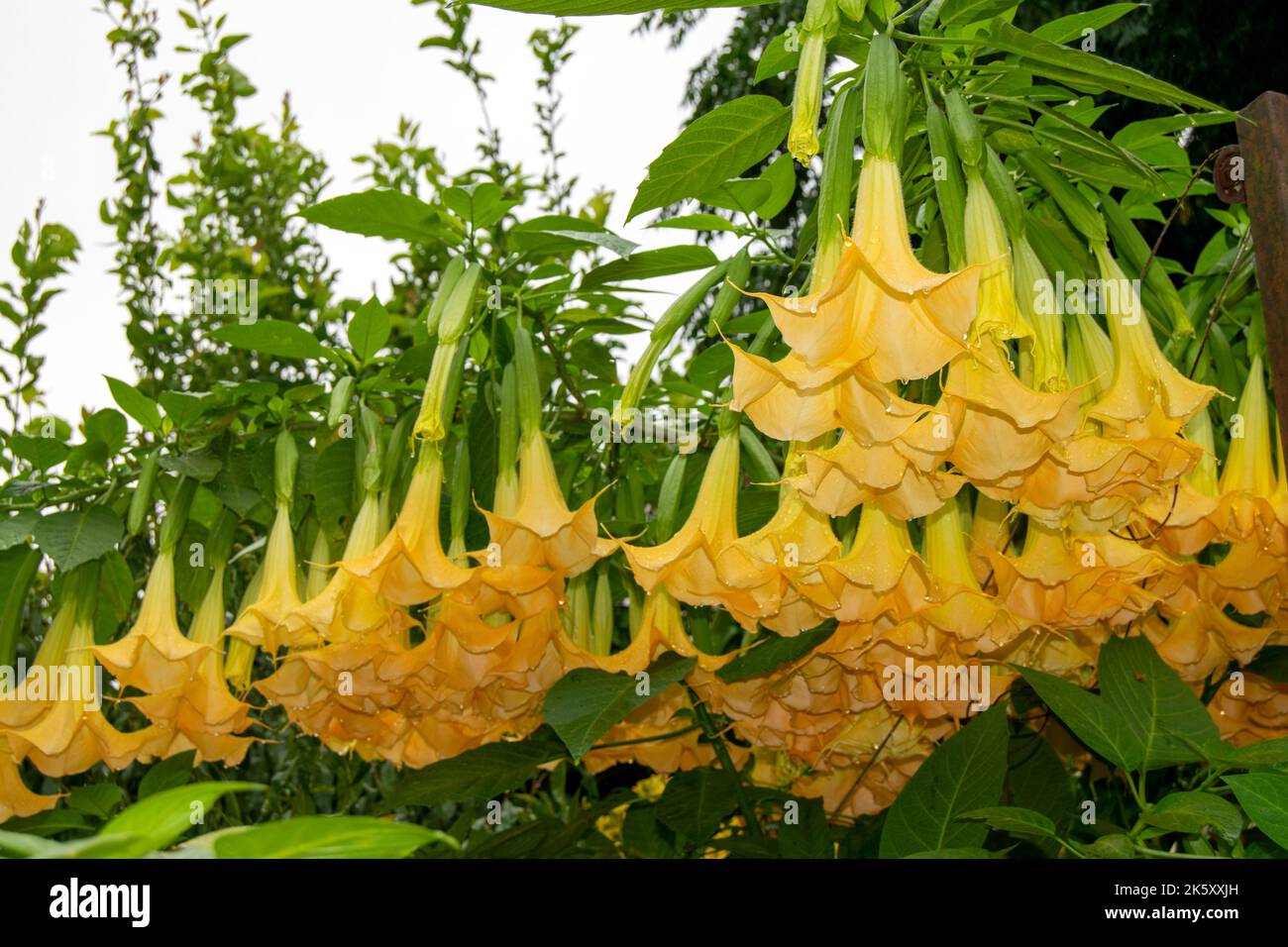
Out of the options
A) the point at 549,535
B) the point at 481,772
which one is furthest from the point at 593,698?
the point at 481,772

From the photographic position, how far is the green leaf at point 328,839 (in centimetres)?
31

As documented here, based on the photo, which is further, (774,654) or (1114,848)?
(774,654)

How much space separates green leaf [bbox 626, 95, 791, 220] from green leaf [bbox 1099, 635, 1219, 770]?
1.87 feet

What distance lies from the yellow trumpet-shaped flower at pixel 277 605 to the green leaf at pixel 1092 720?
0.67 meters

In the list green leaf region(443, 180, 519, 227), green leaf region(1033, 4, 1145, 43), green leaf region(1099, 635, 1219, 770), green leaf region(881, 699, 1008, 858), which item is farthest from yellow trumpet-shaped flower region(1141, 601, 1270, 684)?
green leaf region(443, 180, 519, 227)

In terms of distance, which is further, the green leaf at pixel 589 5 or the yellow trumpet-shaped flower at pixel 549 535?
the yellow trumpet-shaped flower at pixel 549 535

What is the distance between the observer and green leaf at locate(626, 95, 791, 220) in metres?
0.90

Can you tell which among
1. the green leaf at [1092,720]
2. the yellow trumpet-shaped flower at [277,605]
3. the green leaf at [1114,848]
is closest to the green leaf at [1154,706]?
the green leaf at [1092,720]

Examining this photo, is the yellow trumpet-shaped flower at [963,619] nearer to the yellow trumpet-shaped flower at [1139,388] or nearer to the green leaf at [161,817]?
the yellow trumpet-shaped flower at [1139,388]

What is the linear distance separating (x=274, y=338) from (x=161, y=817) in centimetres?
97

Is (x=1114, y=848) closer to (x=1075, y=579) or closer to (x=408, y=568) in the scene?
(x=1075, y=579)

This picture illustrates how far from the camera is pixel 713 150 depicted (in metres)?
0.92

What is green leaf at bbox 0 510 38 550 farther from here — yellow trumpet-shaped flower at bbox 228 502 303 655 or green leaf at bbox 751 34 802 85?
green leaf at bbox 751 34 802 85

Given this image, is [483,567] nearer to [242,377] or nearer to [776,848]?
[776,848]
